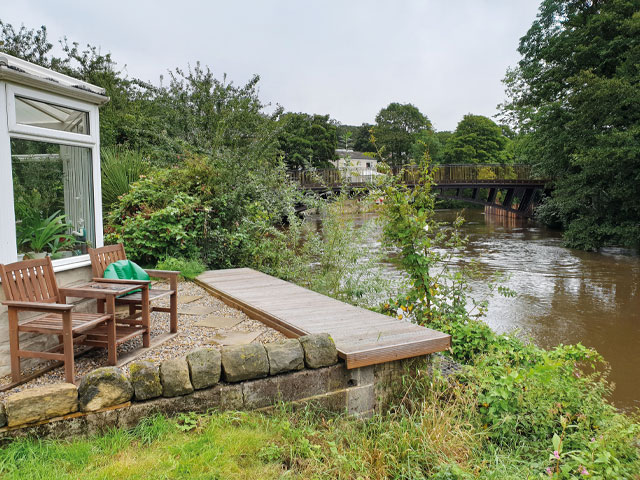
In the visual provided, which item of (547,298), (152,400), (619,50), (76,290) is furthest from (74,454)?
(619,50)

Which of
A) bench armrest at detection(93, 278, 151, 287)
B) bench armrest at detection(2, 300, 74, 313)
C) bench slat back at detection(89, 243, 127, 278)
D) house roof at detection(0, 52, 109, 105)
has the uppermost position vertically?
house roof at detection(0, 52, 109, 105)

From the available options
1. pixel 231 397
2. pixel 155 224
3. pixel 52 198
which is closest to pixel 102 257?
pixel 52 198

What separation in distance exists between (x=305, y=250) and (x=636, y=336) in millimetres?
5993

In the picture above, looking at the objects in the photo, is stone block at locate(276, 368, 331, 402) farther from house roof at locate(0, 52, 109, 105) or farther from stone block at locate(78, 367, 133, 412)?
house roof at locate(0, 52, 109, 105)

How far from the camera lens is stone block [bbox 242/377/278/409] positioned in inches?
123

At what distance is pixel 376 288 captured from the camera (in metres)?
6.22

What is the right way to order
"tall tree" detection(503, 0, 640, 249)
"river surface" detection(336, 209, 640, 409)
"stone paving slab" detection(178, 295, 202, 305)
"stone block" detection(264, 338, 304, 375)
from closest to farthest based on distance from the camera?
"stone block" detection(264, 338, 304, 375), "stone paving slab" detection(178, 295, 202, 305), "river surface" detection(336, 209, 640, 409), "tall tree" detection(503, 0, 640, 249)

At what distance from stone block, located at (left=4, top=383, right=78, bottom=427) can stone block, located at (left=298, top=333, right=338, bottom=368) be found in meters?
1.46

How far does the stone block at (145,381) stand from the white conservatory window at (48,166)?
5.20 ft

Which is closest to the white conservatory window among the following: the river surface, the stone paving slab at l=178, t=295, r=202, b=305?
the stone paving slab at l=178, t=295, r=202, b=305

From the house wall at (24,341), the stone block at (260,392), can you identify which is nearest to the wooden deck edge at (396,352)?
the stone block at (260,392)

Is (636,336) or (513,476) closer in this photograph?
(513,476)

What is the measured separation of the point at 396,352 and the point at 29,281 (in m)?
2.72

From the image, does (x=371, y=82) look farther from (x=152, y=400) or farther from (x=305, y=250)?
(x=152, y=400)
